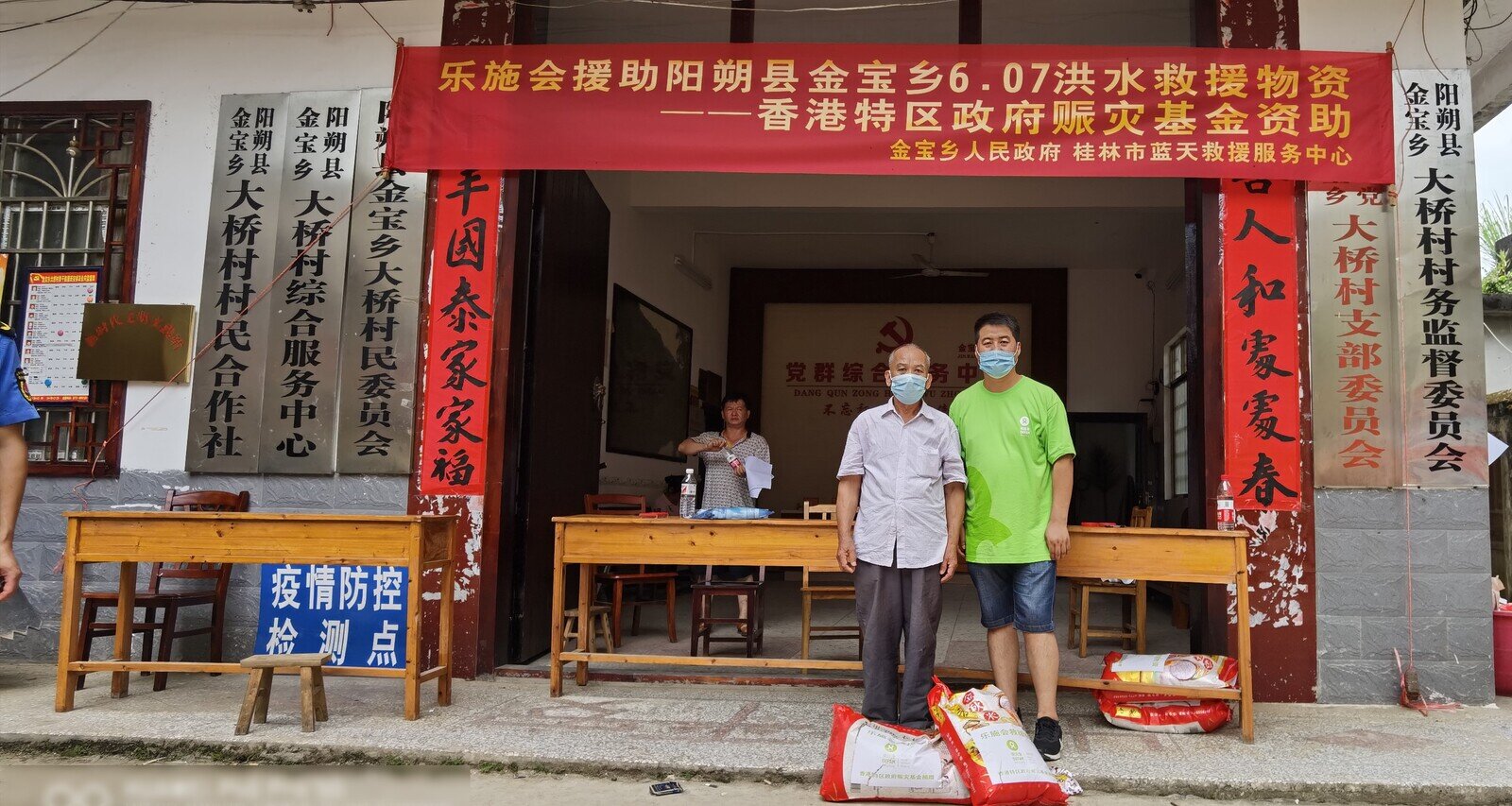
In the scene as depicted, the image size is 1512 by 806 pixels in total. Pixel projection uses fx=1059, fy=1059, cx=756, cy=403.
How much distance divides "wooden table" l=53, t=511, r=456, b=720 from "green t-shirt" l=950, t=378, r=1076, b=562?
80.9 inches

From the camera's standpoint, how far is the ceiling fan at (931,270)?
1045 centimetres

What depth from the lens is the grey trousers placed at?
3.71 metres

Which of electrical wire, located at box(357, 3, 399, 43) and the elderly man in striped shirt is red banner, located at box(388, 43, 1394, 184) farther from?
the elderly man in striped shirt

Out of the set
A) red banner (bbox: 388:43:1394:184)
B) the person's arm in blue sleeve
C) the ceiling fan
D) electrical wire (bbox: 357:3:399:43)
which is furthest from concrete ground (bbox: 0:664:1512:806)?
the ceiling fan

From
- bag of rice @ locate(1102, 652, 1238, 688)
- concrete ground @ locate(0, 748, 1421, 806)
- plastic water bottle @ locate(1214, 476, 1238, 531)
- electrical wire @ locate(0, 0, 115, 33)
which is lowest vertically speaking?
concrete ground @ locate(0, 748, 1421, 806)

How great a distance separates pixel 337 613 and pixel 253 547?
2.85ft

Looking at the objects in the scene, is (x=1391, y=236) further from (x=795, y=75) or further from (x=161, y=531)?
(x=161, y=531)

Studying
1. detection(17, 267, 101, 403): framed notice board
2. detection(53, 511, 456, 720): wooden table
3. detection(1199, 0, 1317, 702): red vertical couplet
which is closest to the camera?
detection(53, 511, 456, 720): wooden table

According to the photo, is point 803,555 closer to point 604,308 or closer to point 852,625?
point 852,625

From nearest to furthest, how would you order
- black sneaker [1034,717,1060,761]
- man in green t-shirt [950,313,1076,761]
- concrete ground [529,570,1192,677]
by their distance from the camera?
black sneaker [1034,717,1060,761]
man in green t-shirt [950,313,1076,761]
concrete ground [529,570,1192,677]

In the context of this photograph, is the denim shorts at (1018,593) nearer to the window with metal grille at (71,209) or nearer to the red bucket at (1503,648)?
the red bucket at (1503,648)

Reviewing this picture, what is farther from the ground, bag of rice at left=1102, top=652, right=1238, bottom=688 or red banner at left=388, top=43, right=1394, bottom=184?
red banner at left=388, top=43, right=1394, bottom=184

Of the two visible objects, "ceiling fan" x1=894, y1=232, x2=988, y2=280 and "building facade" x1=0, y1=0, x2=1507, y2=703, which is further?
"ceiling fan" x1=894, y1=232, x2=988, y2=280

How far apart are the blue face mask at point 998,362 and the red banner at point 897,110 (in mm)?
1067
